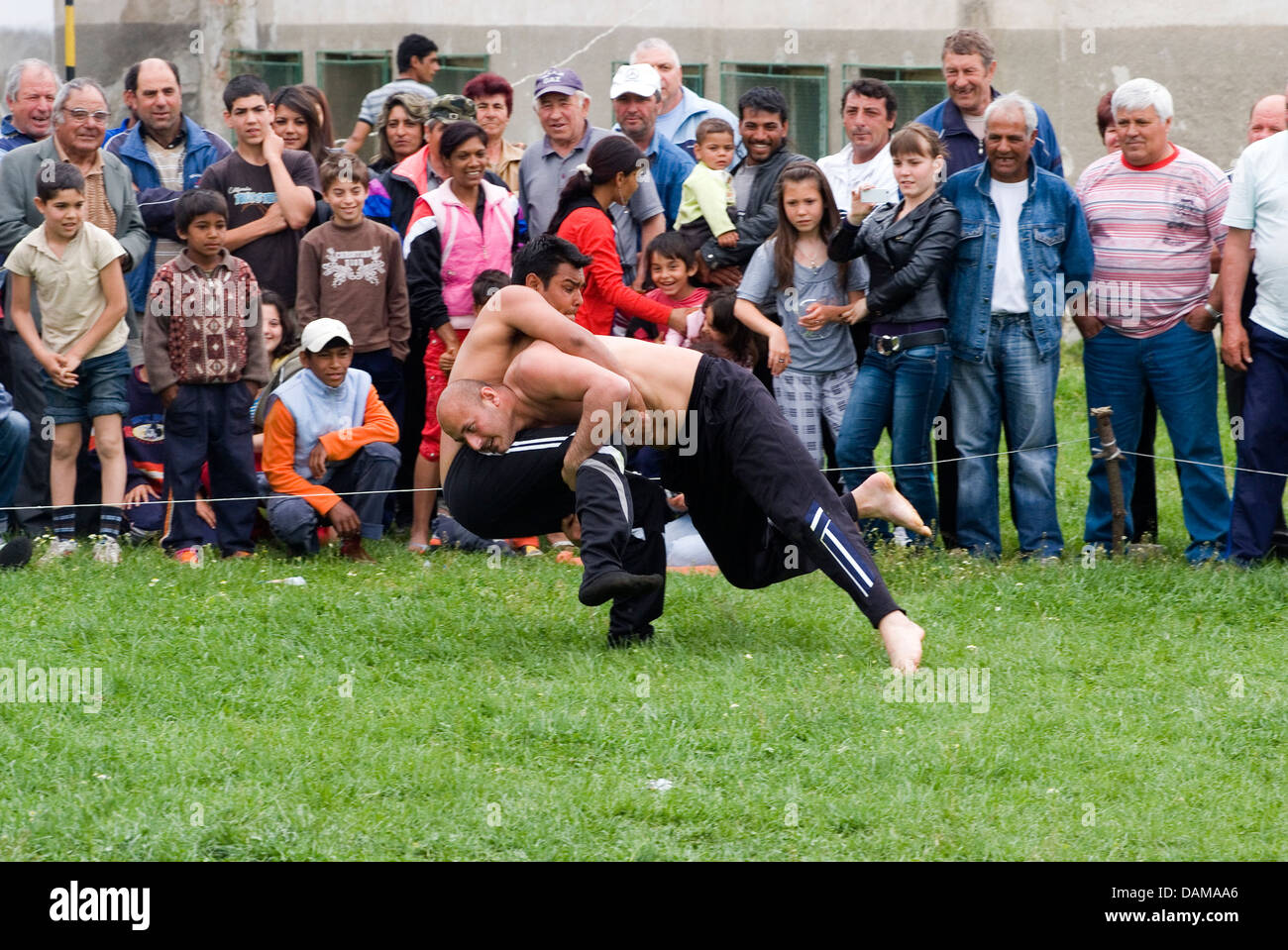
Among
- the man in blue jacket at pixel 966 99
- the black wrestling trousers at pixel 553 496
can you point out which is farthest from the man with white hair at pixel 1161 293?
the black wrestling trousers at pixel 553 496

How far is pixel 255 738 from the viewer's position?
5.86m

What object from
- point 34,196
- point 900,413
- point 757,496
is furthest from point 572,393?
point 34,196

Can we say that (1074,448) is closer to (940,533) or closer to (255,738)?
(940,533)

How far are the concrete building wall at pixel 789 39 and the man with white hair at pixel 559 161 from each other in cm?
593

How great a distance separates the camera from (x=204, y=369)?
8.78 metres

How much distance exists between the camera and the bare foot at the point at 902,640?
6586 millimetres

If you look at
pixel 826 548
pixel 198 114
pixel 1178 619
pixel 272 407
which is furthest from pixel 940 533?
→ pixel 198 114

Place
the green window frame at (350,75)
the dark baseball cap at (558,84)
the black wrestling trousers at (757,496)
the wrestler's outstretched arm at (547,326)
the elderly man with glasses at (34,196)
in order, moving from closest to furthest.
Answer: the black wrestling trousers at (757,496), the wrestler's outstretched arm at (547,326), the elderly man with glasses at (34,196), the dark baseball cap at (558,84), the green window frame at (350,75)

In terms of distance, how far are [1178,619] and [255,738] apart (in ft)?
12.9

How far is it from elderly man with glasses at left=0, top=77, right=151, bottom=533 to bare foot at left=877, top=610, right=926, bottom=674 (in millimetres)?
4580

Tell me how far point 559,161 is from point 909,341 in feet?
7.91

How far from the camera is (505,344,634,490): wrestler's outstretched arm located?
6.91 meters

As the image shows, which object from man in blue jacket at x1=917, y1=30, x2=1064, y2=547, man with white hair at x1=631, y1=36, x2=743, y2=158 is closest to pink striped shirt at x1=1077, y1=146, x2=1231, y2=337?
man in blue jacket at x1=917, y1=30, x2=1064, y2=547

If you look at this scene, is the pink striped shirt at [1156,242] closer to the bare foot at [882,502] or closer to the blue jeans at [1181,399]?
the blue jeans at [1181,399]
